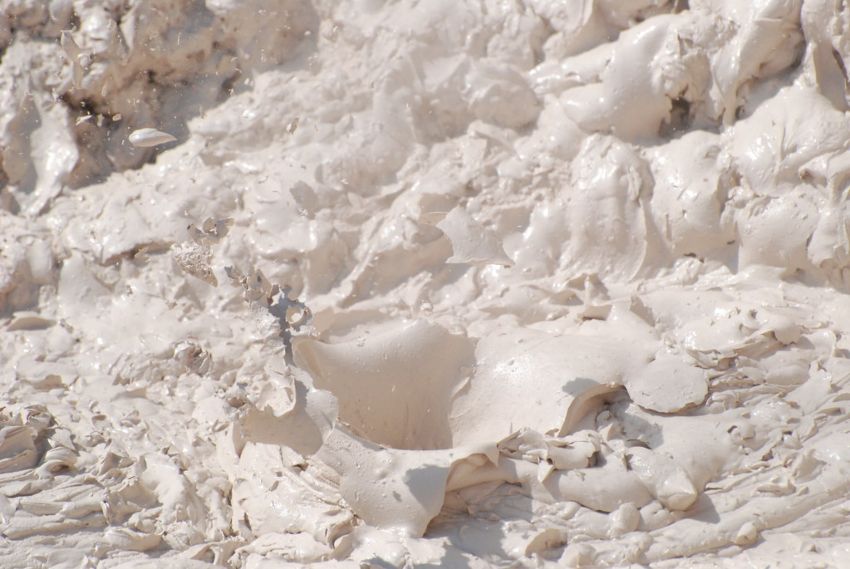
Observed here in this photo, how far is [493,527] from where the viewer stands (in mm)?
1849

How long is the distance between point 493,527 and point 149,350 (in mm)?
937

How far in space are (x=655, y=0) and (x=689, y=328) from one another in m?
0.86

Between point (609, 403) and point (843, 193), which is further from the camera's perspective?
point (843, 193)

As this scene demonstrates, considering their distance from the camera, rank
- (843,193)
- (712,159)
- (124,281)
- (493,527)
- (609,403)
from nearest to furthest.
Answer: (493,527)
(609,403)
(843,193)
(712,159)
(124,281)

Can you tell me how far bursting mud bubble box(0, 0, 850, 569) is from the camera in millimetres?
1854

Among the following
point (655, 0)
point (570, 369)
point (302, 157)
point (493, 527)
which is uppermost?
point (655, 0)

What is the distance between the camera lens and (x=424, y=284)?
2.39 metres

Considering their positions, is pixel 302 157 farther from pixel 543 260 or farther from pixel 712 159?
pixel 712 159

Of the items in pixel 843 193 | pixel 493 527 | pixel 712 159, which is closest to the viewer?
pixel 493 527

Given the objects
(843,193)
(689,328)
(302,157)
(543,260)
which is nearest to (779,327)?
(689,328)

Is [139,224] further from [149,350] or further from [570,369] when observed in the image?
[570,369]

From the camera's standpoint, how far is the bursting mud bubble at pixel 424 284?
1.85m

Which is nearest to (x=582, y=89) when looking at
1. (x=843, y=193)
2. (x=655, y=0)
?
(x=655, y=0)

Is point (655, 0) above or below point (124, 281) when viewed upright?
above
